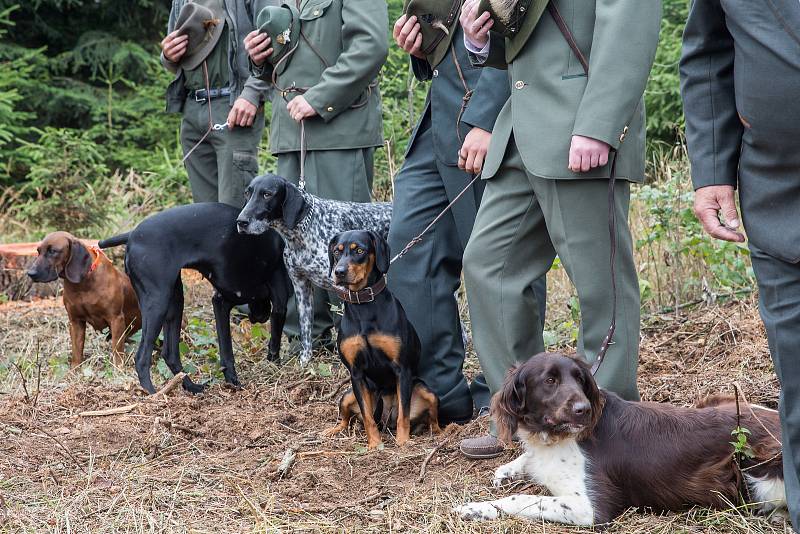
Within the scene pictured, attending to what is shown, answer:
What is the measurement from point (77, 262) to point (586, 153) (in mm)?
4217

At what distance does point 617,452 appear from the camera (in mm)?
3389

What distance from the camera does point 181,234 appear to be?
5.86 meters

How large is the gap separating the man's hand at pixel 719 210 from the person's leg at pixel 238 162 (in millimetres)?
4266

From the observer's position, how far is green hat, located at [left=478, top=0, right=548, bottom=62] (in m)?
3.63

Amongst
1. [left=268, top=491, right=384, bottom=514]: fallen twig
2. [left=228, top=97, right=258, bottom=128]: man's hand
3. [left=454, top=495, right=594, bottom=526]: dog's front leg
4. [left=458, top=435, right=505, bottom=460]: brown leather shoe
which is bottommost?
[left=268, top=491, right=384, bottom=514]: fallen twig

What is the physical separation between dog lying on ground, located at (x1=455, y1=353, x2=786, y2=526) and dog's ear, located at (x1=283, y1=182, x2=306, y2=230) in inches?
110

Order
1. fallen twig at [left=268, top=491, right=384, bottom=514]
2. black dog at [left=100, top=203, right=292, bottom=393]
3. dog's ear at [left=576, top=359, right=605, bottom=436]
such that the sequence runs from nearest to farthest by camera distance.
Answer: dog's ear at [left=576, top=359, right=605, bottom=436], fallen twig at [left=268, top=491, right=384, bottom=514], black dog at [left=100, top=203, right=292, bottom=393]

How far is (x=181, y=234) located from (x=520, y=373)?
2.98m

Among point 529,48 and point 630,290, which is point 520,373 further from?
point 529,48

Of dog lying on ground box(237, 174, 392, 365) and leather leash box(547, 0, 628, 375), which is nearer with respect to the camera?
leather leash box(547, 0, 628, 375)

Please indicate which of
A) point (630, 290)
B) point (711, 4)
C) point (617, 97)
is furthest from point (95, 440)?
point (711, 4)

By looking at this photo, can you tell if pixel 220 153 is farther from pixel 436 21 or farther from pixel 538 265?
pixel 538 265

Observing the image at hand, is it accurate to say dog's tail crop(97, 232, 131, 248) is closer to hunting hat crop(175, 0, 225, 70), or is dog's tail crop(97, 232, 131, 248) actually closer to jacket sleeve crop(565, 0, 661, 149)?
hunting hat crop(175, 0, 225, 70)

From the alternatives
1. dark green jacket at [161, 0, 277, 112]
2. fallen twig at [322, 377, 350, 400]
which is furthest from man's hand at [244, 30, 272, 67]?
fallen twig at [322, 377, 350, 400]
